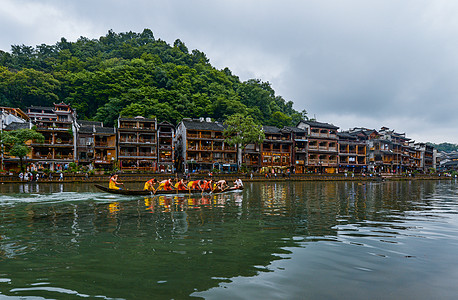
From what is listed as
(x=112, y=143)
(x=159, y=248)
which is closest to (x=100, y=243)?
(x=159, y=248)

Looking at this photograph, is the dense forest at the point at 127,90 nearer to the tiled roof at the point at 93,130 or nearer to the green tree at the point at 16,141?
the tiled roof at the point at 93,130

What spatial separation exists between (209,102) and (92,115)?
31858 millimetres

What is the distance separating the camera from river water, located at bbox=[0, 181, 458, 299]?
5352mm

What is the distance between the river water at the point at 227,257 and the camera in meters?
5.35

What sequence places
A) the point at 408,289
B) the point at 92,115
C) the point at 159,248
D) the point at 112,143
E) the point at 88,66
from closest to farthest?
the point at 408,289 < the point at 159,248 < the point at 112,143 < the point at 92,115 < the point at 88,66

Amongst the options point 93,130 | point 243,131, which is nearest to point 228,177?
point 243,131

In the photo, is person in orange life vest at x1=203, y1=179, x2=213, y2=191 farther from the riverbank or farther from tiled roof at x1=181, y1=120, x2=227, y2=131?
tiled roof at x1=181, y1=120, x2=227, y2=131

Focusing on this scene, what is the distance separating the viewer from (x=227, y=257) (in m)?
7.35

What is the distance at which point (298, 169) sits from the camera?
6894cm

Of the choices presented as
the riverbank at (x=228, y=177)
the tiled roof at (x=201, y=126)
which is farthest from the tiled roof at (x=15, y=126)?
the tiled roof at (x=201, y=126)

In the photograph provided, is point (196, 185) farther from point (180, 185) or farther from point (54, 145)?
point (54, 145)

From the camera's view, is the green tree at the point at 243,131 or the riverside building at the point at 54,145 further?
the green tree at the point at 243,131

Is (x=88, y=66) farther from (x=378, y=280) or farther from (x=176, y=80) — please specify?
(x=378, y=280)

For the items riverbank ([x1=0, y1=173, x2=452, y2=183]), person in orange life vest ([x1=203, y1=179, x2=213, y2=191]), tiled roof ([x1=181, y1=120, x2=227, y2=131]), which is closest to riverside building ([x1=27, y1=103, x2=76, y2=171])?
riverbank ([x1=0, y1=173, x2=452, y2=183])
